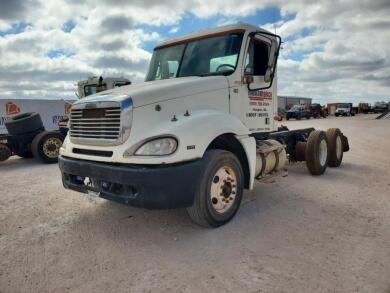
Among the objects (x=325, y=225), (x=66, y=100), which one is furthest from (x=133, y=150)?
(x=66, y=100)

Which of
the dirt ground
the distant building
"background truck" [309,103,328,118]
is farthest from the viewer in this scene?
the distant building

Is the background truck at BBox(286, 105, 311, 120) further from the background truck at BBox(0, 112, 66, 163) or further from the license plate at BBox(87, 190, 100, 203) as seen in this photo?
the license plate at BBox(87, 190, 100, 203)

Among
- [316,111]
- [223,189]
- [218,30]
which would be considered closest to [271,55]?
[218,30]

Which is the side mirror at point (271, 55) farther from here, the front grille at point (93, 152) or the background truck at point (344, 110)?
the background truck at point (344, 110)

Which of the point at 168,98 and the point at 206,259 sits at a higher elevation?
the point at 168,98

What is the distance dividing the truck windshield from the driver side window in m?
0.25

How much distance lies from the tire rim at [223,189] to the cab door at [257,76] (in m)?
1.21

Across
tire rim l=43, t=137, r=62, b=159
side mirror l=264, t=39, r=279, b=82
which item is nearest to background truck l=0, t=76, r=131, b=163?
tire rim l=43, t=137, r=62, b=159

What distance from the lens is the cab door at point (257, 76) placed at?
5012 mm

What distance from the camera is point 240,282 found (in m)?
2.96

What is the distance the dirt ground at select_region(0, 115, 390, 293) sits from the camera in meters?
3.00

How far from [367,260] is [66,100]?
20950 millimetres

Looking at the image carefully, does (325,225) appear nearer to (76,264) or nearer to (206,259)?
(206,259)

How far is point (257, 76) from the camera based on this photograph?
518cm
